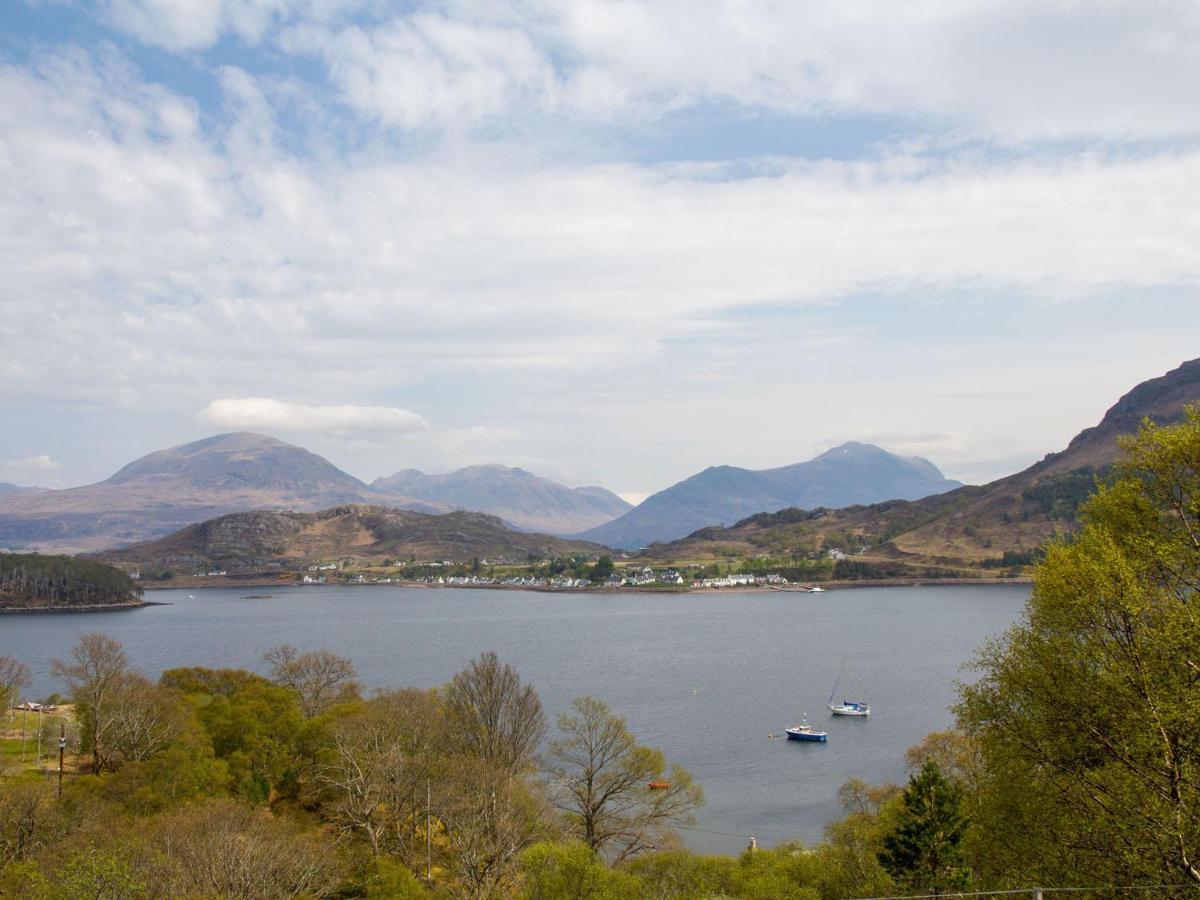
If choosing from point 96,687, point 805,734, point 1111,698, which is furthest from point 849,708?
point 1111,698

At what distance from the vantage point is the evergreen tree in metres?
26.9

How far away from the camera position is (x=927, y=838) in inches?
1071

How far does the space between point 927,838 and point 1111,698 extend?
14.9 metres

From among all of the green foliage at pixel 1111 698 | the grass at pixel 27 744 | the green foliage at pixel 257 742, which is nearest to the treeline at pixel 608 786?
the green foliage at pixel 1111 698

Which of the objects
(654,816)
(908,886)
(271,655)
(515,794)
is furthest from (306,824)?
(271,655)

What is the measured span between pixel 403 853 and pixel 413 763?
12.0ft

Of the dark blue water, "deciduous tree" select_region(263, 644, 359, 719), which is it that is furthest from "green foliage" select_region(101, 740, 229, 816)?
the dark blue water

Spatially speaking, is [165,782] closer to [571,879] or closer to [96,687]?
[96,687]

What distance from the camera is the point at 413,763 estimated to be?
128ft

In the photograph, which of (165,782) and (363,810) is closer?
(363,810)

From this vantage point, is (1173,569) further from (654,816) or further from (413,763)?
(413,763)

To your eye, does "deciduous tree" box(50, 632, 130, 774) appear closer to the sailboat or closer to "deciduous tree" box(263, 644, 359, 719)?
"deciduous tree" box(263, 644, 359, 719)

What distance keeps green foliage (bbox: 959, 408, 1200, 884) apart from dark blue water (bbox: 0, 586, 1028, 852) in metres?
19.1

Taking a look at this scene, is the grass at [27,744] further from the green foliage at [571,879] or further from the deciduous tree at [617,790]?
the green foliage at [571,879]
